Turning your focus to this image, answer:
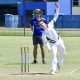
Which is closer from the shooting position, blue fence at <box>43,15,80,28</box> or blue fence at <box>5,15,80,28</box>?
blue fence at <box>5,15,80,28</box>

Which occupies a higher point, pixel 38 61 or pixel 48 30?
pixel 48 30

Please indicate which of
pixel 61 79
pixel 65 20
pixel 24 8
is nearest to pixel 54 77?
pixel 61 79

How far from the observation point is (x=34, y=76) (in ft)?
43.1

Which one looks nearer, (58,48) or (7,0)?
(58,48)

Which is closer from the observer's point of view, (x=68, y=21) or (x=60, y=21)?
(x=60, y=21)

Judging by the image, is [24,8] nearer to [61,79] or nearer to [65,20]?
[65,20]

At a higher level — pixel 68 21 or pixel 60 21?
pixel 60 21

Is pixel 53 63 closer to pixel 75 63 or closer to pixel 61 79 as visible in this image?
pixel 61 79

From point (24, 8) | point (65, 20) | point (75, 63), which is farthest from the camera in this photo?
point (24, 8)

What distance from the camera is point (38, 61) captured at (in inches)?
722

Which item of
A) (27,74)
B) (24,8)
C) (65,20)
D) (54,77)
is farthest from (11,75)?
(24,8)

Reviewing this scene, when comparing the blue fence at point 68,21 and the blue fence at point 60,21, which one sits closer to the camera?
the blue fence at point 60,21

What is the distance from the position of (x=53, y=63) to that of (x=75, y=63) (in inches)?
156

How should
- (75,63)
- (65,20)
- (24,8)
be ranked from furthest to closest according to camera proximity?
(24,8), (65,20), (75,63)
